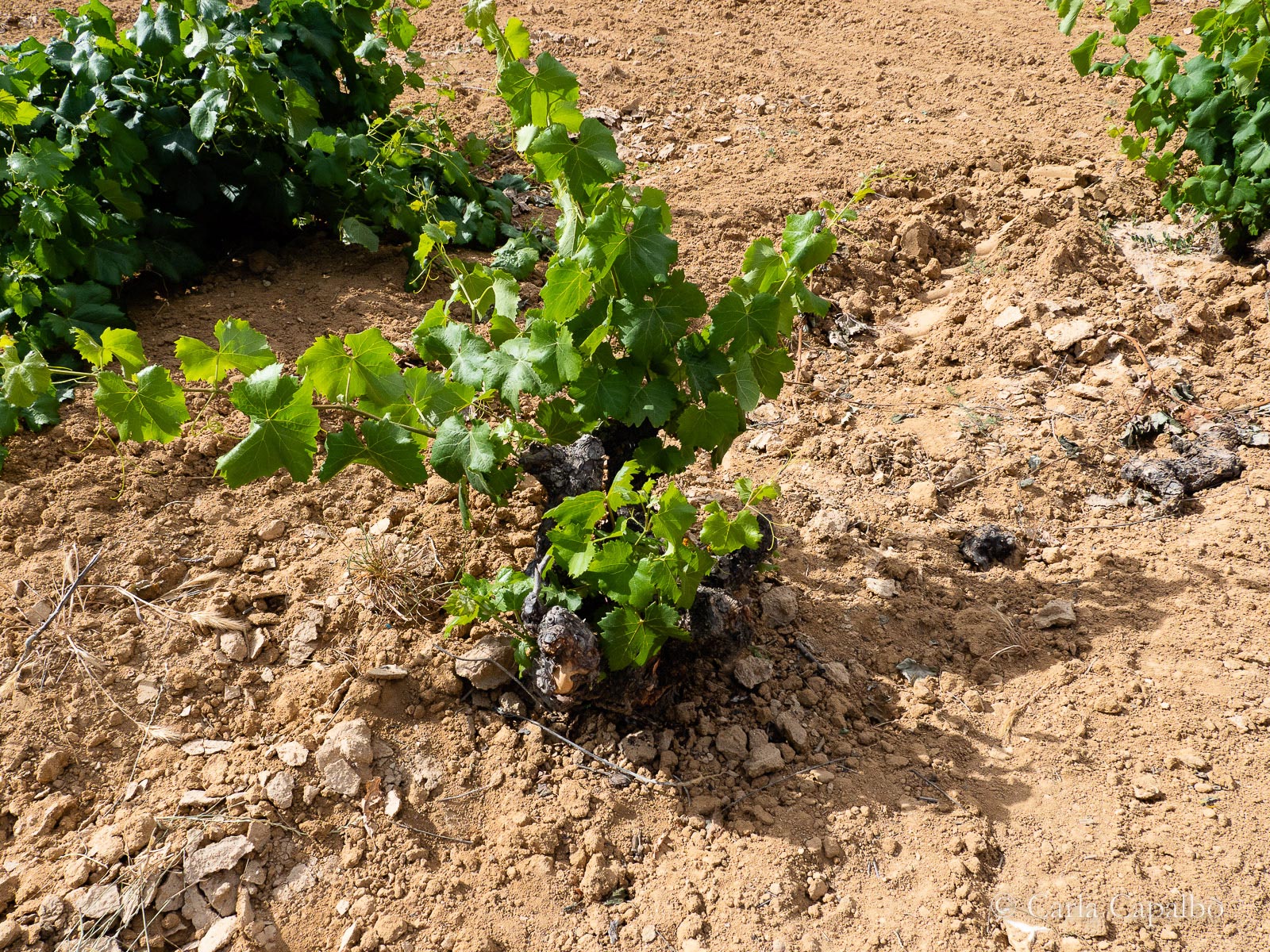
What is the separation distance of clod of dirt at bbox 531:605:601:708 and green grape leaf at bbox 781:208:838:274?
938mm

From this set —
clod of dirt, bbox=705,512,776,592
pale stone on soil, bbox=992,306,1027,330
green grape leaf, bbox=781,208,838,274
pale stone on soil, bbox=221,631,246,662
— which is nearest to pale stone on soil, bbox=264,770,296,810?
pale stone on soil, bbox=221,631,246,662

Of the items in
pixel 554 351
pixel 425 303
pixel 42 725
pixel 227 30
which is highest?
pixel 227 30

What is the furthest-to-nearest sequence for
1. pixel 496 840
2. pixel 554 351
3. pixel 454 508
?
pixel 454 508, pixel 496 840, pixel 554 351

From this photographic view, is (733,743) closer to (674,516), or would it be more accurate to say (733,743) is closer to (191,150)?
(674,516)

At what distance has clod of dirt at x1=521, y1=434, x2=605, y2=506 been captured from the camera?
2256 millimetres

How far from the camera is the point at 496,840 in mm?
2121

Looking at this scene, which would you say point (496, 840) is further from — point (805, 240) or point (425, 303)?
point (425, 303)

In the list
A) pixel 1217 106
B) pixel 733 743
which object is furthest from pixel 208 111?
pixel 1217 106

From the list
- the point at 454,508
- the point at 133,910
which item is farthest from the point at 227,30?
the point at 133,910

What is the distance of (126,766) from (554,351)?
56.8 inches

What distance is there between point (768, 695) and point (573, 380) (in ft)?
3.46

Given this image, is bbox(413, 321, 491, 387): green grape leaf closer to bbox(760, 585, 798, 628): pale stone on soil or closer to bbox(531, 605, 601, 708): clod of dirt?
bbox(531, 605, 601, 708): clod of dirt

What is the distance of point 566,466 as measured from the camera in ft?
7.50

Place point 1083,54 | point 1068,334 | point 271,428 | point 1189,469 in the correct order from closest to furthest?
point 271,428 → point 1189,469 → point 1068,334 → point 1083,54
